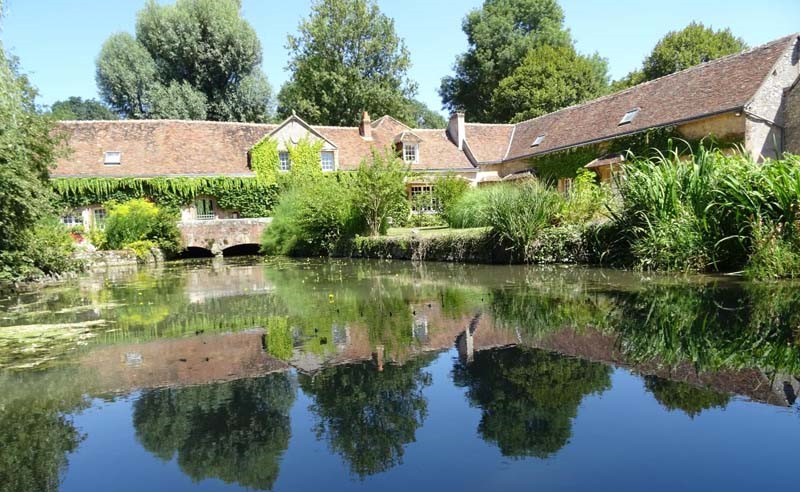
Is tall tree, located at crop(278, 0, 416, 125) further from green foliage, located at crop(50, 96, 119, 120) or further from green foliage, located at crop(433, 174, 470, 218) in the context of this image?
green foliage, located at crop(50, 96, 119, 120)

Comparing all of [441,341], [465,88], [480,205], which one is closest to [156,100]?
[465,88]

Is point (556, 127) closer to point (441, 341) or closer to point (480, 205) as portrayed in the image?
point (480, 205)

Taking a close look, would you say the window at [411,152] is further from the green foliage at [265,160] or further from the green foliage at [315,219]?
the green foliage at [315,219]

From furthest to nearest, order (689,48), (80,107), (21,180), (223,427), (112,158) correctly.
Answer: (80,107) < (689,48) < (112,158) < (21,180) < (223,427)

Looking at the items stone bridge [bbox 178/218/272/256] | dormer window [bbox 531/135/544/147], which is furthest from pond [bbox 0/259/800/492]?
dormer window [bbox 531/135/544/147]

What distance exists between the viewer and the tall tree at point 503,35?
4369 centimetres

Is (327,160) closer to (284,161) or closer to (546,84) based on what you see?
(284,161)

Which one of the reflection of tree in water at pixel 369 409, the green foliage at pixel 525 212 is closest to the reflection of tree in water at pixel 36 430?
the reflection of tree in water at pixel 369 409

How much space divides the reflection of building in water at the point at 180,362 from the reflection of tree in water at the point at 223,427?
0.34 meters

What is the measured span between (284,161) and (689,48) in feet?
89.9

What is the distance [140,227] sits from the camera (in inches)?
973

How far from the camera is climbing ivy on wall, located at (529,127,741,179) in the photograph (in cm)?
2286

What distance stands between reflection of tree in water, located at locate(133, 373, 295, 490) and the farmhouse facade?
1784 cm

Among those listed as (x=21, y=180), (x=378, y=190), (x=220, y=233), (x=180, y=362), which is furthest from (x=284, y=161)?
(x=180, y=362)
